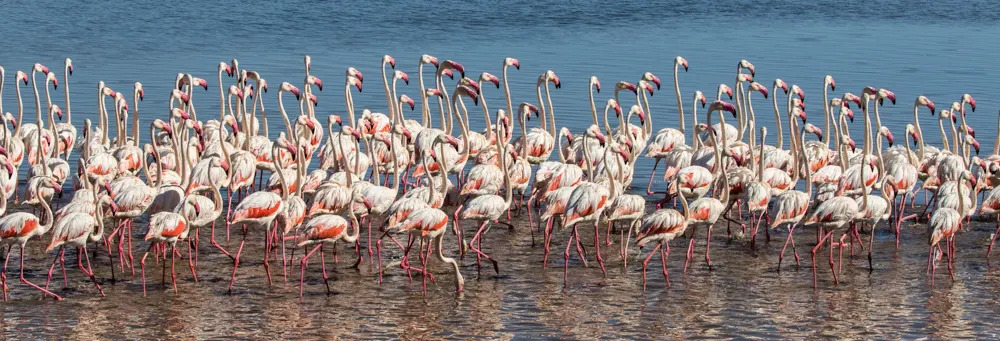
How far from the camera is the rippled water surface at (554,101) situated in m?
9.88

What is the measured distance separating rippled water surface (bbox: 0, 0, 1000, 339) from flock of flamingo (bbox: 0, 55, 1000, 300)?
205 millimetres

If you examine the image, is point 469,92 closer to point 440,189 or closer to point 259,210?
point 440,189

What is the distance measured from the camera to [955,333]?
966cm

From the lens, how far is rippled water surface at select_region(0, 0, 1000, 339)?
9.88 m

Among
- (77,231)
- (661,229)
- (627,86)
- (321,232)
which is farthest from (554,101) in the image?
(77,231)

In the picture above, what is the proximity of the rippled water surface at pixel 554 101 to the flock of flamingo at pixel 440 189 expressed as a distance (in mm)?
205

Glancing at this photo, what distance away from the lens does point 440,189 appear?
12125 mm

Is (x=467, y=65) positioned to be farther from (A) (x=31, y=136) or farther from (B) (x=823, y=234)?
(B) (x=823, y=234)

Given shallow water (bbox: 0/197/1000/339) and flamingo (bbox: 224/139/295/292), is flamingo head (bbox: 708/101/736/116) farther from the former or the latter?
flamingo (bbox: 224/139/295/292)

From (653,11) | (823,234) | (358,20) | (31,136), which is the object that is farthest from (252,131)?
(653,11)

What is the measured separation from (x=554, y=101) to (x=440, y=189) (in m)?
8.47

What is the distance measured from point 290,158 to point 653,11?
20.4 metres

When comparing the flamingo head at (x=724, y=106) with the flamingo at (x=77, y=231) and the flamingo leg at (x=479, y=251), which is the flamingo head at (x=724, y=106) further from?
the flamingo at (x=77, y=231)

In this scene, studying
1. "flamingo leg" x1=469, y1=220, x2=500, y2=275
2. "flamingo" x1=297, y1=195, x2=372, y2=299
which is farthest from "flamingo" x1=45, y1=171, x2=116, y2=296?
"flamingo leg" x1=469, y1=220, x2=500, y2=275
